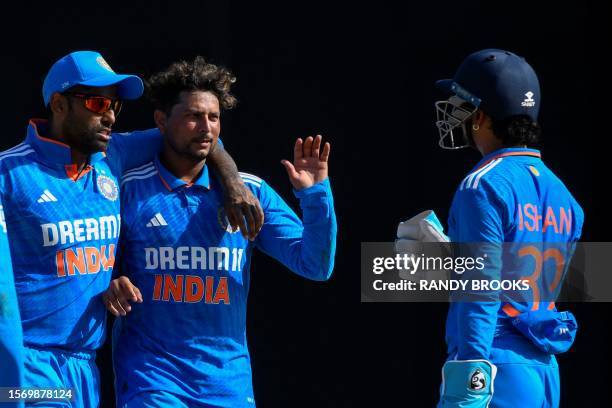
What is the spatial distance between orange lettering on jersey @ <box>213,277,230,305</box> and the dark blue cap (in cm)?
93

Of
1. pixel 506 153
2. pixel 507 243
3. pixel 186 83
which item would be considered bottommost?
pixel 507 243

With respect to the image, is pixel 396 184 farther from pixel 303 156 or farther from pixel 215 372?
pixel 215 372

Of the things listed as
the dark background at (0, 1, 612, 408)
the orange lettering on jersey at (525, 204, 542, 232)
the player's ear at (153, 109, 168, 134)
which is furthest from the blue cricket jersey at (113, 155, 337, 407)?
the dark background at (0, 1, 612, 408)

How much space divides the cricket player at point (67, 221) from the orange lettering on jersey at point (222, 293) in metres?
0.18

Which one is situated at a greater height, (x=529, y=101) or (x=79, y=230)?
(x=529, y=101)

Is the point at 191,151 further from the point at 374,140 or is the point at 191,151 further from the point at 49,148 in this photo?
the point at 374,140

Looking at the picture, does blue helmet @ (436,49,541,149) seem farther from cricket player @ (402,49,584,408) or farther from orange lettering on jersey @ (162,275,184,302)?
orange lettering on jersey @ (162,275,184,302)

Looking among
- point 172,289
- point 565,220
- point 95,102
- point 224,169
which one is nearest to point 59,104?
point 95,102

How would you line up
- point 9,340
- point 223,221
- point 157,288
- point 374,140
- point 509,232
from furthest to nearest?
point 374,140 → point 223,221 → point 157,288 → point 509,232 → point 9,340

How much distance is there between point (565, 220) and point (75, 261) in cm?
145

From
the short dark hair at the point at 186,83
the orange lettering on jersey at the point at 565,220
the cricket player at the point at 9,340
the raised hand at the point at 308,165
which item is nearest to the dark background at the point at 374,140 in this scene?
the short dark hair at the point at 186,83

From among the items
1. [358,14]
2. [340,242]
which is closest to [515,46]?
[358,14]

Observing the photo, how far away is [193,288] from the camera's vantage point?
384 centimetres

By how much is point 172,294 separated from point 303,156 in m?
0.60
